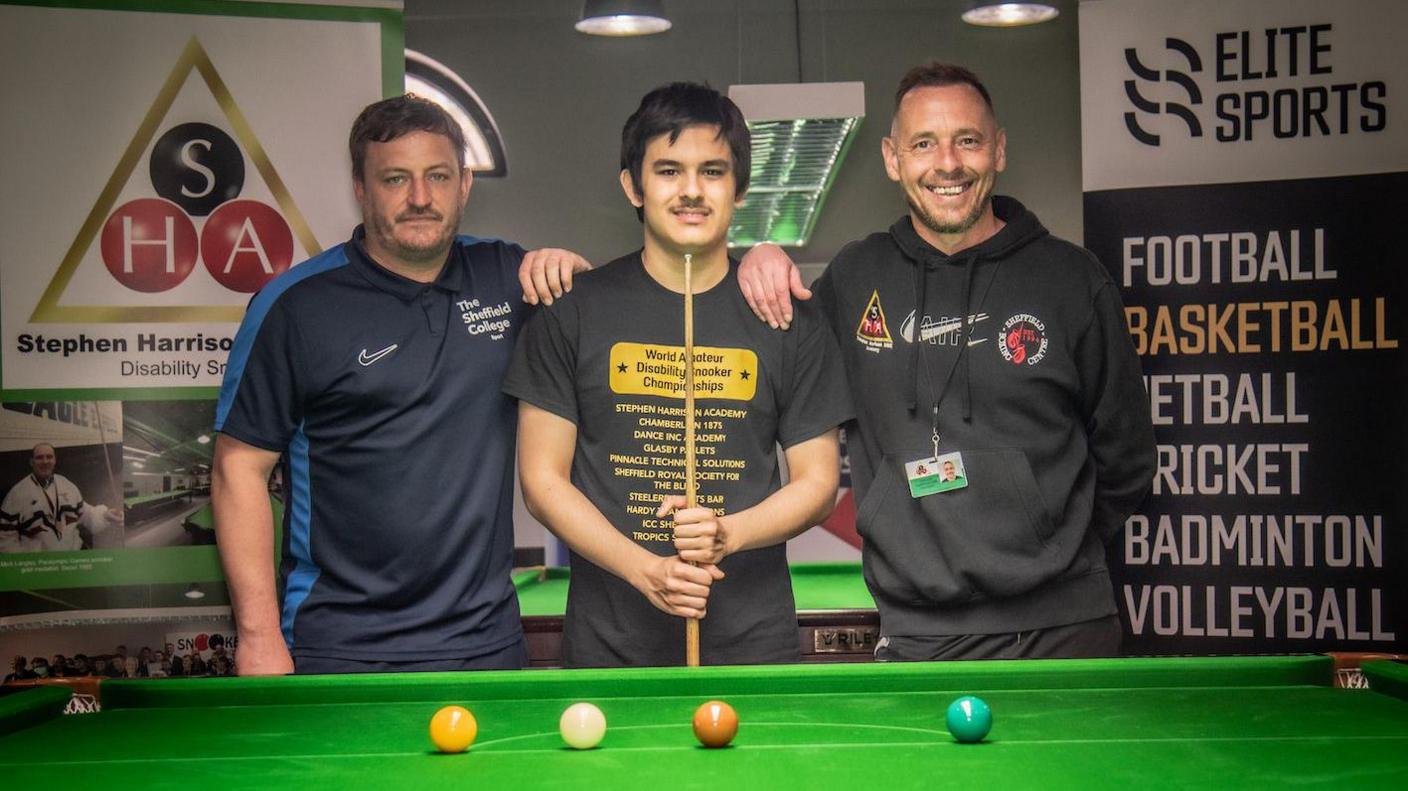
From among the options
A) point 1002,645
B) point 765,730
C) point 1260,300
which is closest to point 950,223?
point 1002,645

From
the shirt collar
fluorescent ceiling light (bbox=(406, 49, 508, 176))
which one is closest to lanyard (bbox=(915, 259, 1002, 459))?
the shirt collar

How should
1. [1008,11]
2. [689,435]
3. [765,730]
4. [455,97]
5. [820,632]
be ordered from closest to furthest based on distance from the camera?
1. [765,730]
2. [689,435]
3. [820,632]
4. [1008,11]
5. [455,97]

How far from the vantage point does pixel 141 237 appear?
11.7 ft

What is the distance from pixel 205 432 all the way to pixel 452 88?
7.17 feet

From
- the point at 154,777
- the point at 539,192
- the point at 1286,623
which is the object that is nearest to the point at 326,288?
the point at 154,777

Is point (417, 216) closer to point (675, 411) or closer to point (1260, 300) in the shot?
point (675, 411)

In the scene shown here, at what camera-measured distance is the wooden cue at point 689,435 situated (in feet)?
8.99

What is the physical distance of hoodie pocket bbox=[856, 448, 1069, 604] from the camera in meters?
2.94

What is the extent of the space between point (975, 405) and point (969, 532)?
26cm

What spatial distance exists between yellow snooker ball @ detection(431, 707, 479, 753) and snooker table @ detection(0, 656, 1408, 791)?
2cm

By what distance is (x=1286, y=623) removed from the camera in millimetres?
3604

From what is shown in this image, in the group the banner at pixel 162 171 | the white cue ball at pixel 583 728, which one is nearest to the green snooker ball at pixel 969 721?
the white cue ball at pixel 583 728

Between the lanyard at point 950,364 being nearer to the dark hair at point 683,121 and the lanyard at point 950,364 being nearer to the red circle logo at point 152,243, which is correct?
the dark hair at point 683,121

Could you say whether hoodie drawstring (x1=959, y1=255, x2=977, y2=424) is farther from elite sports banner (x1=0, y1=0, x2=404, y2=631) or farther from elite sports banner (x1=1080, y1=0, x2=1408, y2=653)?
elite sports banner (x1=0, y1=0, x2=404, y2=631)
